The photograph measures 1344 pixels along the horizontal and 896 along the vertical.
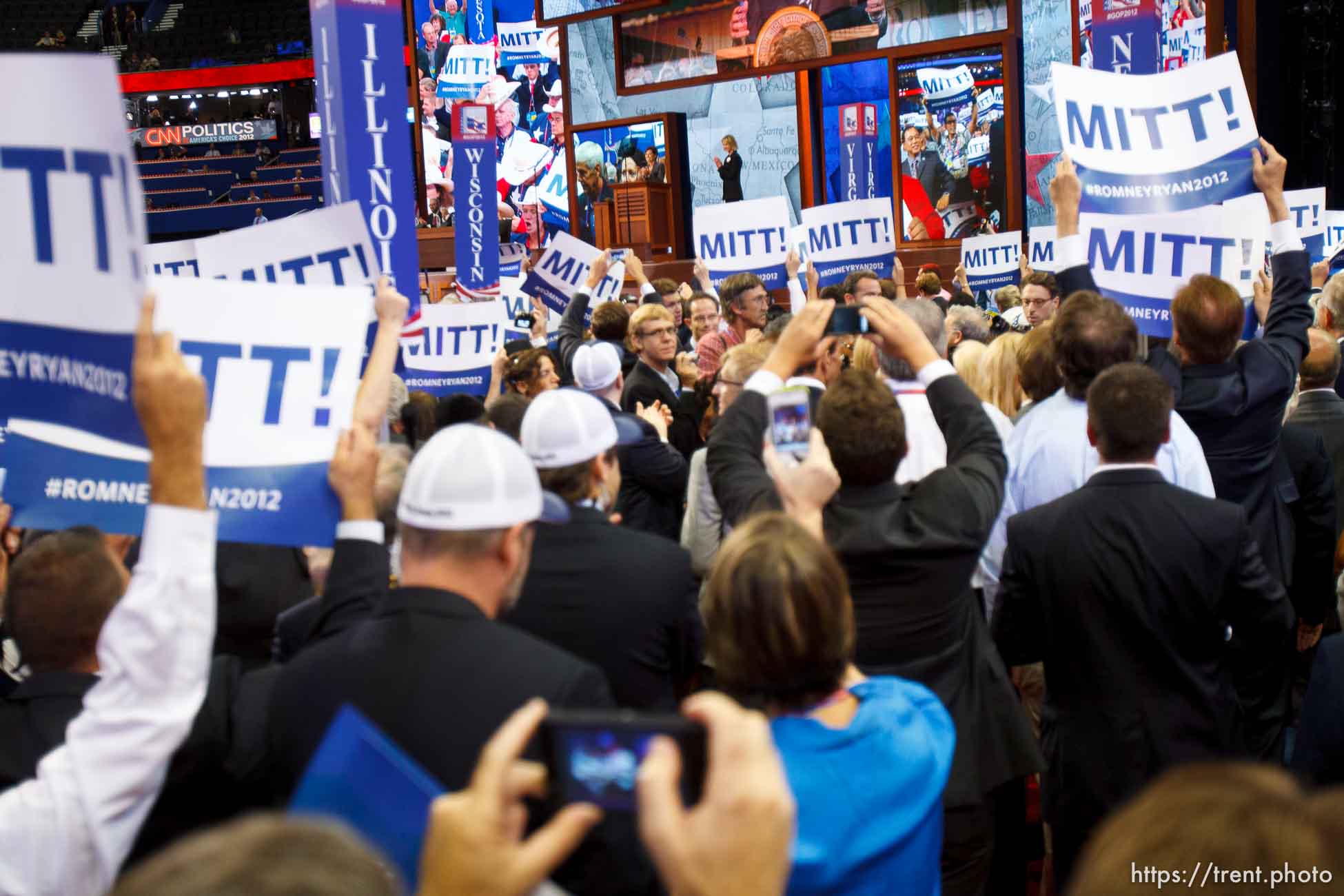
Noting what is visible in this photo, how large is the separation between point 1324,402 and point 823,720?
10.7 ft

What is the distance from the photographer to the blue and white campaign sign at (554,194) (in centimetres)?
2117

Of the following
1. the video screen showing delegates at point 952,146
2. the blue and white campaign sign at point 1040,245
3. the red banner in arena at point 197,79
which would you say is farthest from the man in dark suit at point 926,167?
the red banner in arena at point 197,79

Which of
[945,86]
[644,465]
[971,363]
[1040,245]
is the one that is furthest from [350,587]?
[945,86]

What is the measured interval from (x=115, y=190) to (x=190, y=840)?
1378mm

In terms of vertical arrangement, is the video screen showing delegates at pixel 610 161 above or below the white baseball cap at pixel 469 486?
above

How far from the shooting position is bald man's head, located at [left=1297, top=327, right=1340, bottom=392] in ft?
13.8

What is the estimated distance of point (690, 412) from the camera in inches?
201

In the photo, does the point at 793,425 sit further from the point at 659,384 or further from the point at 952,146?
the point at 952,146

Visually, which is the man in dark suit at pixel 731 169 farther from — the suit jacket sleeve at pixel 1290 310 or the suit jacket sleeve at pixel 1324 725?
the suit jacket sleeve at pixel 1324 725

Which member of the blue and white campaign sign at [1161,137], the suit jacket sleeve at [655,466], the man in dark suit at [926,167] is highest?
the man in dark suit at [926,167]

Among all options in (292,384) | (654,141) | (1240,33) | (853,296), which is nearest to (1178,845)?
(292,384)

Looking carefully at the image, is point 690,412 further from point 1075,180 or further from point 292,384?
point 292,384

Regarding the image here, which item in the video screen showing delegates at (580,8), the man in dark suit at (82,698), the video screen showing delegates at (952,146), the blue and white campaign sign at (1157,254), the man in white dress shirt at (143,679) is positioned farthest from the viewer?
the video screen showing delegates at (580,8)

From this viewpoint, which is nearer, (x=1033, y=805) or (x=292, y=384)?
(x=292, y=384)
